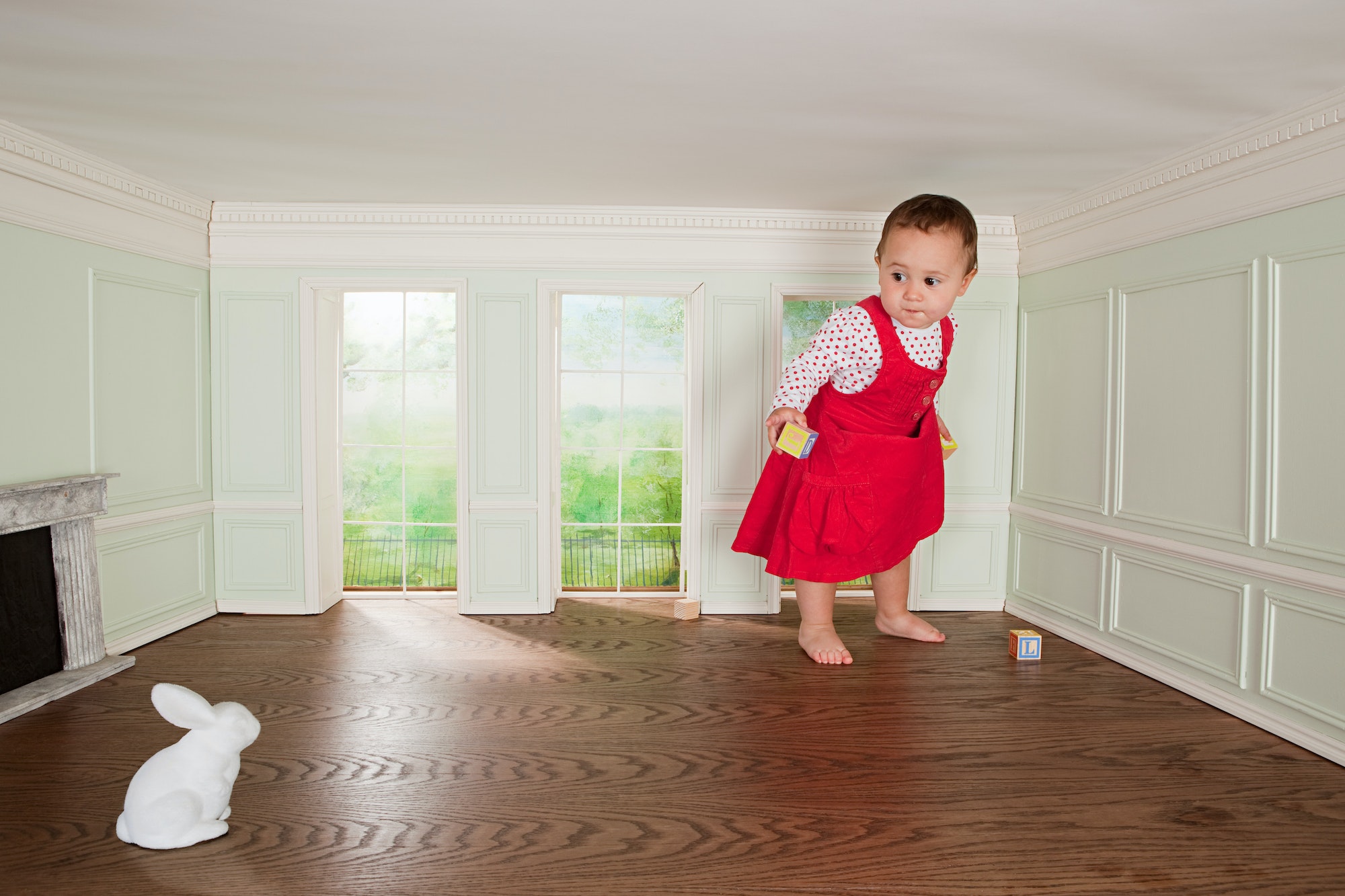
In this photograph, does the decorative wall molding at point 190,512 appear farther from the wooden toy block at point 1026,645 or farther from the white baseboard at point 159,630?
the wooden toy block at point 1026,645

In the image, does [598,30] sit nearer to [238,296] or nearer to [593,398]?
[238,296]

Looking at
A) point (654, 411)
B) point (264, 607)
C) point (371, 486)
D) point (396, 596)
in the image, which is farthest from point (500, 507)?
point (371, 486)

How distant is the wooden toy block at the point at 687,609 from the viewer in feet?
13.8

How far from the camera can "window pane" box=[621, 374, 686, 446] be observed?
5617mm

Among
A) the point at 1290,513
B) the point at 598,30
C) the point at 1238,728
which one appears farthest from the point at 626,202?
the point at 1238,728

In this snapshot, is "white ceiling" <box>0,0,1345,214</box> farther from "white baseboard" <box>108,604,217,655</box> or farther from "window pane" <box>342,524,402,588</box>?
"window pane" <box>342,524,402,588</box>

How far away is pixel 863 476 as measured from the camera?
330cm

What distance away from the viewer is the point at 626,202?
4.17 meters

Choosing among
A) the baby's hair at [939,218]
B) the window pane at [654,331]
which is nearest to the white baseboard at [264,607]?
the window pane at [654,331]

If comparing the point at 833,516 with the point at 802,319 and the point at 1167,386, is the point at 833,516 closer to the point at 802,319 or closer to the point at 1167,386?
the point at 1167,386

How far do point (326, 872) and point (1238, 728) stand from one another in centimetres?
300

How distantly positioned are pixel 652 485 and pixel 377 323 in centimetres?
225

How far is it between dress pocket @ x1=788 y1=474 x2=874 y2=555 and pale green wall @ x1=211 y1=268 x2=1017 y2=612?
1021mm

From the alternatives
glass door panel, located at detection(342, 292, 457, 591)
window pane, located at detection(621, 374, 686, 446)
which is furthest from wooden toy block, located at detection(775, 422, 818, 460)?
glass door panel, located at detection(342, 292, 457, 591)
